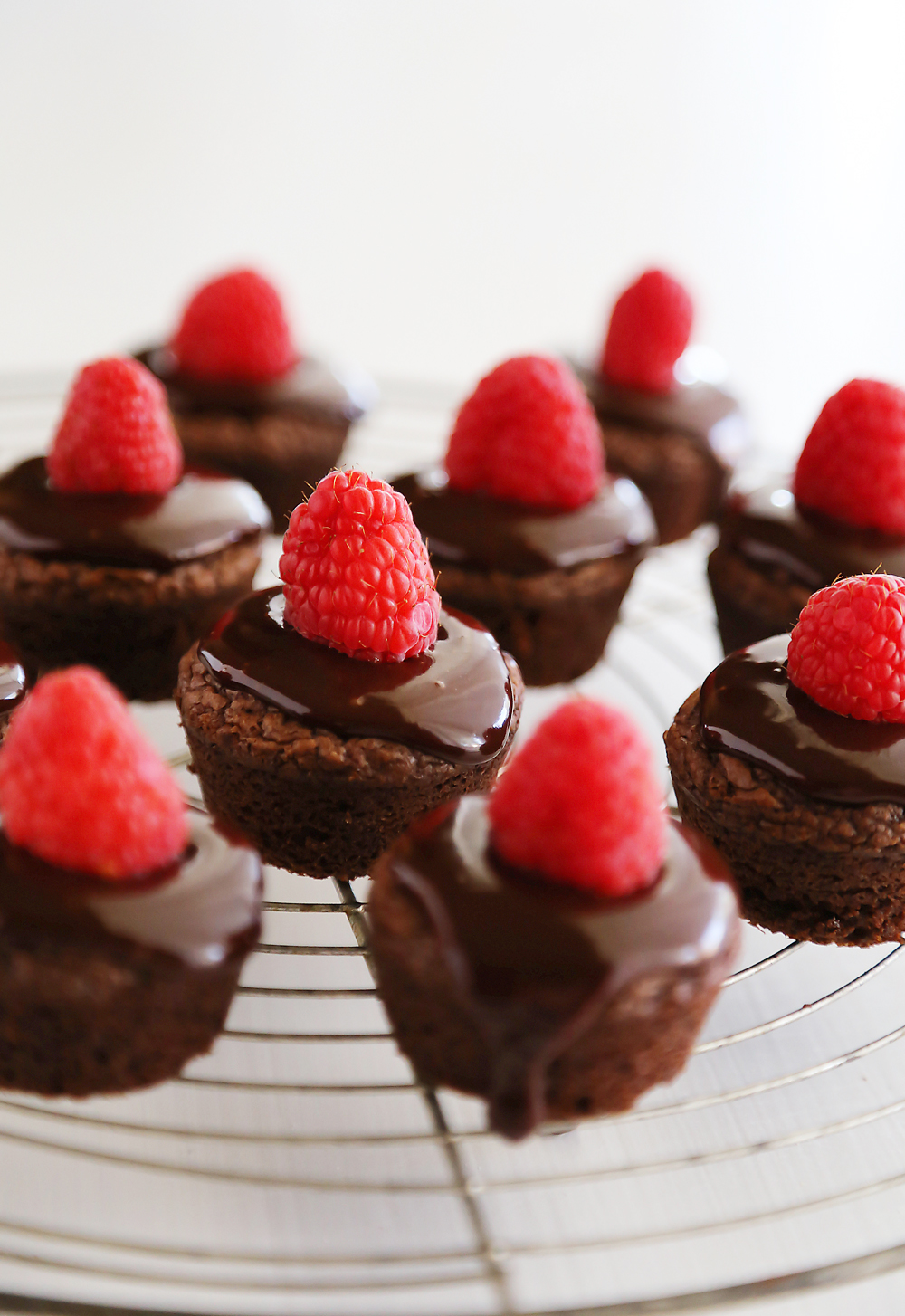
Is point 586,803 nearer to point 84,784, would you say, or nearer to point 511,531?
point 84,784

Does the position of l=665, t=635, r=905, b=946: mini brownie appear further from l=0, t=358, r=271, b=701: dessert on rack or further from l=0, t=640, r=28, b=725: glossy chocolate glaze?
l=0, t=640, r=28, b=725: glossy chocolate glaze

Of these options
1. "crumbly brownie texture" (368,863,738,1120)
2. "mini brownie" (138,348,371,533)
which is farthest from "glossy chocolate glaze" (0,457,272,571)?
"crumbly brownie texture" (368,863,738,1120)

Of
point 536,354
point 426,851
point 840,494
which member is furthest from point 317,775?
point 840,494

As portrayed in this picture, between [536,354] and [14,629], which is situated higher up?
[536,354]

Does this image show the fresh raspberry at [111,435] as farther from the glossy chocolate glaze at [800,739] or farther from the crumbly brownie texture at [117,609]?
the glossy chocolate glaze at [800,739]

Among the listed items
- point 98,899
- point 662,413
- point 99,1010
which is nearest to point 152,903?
point 98,899

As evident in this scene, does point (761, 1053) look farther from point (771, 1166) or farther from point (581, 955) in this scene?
point (581, 955)
